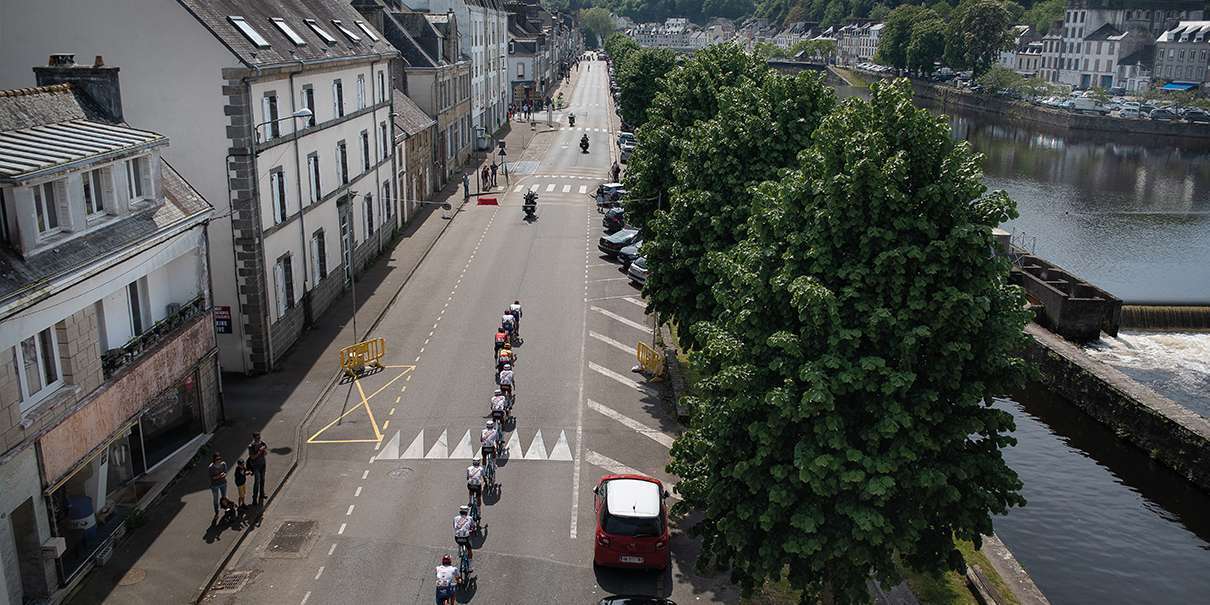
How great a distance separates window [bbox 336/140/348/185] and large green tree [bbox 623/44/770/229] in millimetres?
14511

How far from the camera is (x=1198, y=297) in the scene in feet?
180

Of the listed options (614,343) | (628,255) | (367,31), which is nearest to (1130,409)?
(614,343)

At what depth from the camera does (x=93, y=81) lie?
26.5 meters

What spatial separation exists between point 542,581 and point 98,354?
11763 millimetres

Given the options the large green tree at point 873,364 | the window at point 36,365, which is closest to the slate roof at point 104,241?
the window at point 36,365

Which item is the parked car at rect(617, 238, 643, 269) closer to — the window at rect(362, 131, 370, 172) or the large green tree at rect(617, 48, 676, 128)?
the window at rect(362, 131, 370, 172)

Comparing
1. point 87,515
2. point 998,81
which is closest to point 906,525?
point 87,515

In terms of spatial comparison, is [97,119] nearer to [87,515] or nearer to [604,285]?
[87,515]

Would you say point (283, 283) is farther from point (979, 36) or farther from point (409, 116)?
point (979, 36)

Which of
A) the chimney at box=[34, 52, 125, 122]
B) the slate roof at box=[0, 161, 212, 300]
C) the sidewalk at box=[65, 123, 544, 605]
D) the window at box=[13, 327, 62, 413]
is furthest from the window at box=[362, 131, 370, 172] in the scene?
the window at box=[13, 327, 62, 413]

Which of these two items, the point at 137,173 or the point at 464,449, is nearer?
the point at 137,173

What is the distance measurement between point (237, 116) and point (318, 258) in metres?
10.1

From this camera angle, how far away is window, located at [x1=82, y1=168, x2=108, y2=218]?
2267cm

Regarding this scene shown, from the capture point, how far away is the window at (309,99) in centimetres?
3803
